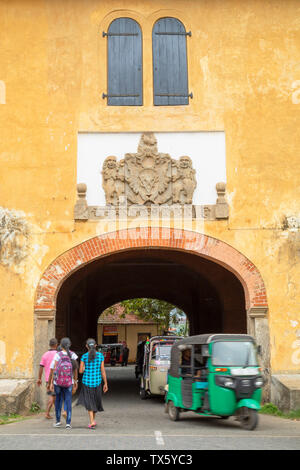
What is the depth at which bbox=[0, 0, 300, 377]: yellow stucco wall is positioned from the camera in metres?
14.0

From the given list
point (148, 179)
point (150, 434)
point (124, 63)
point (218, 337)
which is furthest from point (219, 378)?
point (124, 63)

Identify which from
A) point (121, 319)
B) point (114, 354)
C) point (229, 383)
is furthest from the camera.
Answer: point (121, 319)

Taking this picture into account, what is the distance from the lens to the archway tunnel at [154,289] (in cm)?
1802

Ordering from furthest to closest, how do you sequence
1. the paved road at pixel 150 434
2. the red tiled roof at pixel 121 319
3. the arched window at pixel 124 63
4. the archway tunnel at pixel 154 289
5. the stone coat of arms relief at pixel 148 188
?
the red tiled roof at pixel 121 319, the archway tunnel at pixel 154 289, the arched window at pixel 124 63, the stone coat of arms relief at pixel 148 188, the paved road at pixel 150 434

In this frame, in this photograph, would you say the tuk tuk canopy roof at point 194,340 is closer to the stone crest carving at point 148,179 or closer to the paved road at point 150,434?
the paved road at point 150,434

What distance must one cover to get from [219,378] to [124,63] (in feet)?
27.6

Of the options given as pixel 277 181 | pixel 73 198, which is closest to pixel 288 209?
pixel 277 181

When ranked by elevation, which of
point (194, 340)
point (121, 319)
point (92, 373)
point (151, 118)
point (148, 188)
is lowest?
point (92, 373)

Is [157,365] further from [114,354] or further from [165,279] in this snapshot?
[114,354]

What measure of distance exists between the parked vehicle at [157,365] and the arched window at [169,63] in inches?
249

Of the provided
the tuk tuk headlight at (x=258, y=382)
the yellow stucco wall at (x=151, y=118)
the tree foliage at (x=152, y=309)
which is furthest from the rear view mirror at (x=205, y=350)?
the tree foliage at (x=152, y=309)

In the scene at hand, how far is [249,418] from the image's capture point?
10.1 metres

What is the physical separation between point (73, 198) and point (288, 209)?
505 centimetres

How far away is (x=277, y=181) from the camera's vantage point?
47.4 ft
